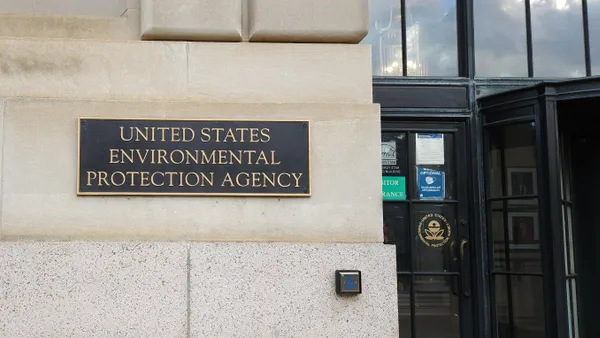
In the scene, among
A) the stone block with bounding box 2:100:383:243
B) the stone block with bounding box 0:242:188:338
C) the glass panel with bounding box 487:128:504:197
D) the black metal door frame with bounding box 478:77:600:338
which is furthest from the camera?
the glass panel with bounding box 487:128:504:197

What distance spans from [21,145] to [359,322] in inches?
109

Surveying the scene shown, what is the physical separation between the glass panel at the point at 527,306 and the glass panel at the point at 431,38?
215 cm

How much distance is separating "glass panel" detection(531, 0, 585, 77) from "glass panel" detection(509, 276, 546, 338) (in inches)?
81.7

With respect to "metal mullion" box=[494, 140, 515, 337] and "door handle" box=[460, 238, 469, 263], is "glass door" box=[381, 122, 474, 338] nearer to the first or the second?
"door handle" box=[460, 238, 469, 263]

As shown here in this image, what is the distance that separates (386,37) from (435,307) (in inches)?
106

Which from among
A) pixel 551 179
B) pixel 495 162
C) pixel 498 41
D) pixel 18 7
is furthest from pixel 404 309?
pixel 18 7

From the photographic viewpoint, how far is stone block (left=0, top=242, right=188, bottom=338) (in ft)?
16.0

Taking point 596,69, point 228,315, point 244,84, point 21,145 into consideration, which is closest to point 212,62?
point 244,84

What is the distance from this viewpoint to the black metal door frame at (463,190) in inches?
264

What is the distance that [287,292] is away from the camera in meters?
5.03

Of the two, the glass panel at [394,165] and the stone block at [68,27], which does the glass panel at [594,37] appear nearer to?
the glass panel at [394,165]

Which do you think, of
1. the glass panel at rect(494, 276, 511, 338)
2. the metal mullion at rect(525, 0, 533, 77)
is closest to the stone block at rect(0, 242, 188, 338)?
the glass panel at rect(494, 276, 511, 338)

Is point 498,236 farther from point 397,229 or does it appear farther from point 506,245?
point 397,229

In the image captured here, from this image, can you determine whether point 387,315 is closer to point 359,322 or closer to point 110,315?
point 359,322
